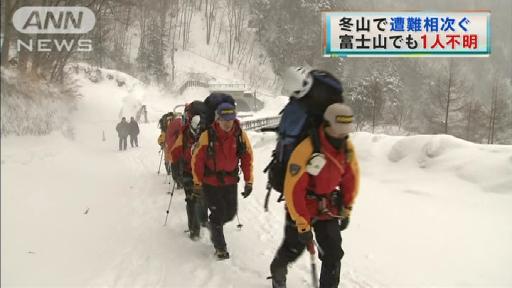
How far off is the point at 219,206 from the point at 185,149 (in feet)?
4.85

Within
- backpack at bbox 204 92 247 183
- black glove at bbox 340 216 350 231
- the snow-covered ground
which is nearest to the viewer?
the snow-covered ground

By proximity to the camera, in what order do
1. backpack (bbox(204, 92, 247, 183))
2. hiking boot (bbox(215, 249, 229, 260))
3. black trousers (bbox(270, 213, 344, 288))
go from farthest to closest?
hiking boot (bbox(215, 249, 229, 260)) < backpack (bbox(204, 92, 247, 183)) < black trousers (bbox(270, 213, 344, 288))

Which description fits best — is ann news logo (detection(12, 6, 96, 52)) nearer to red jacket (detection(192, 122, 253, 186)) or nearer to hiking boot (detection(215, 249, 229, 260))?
red jacket (detection(192, 122, 253, 186))

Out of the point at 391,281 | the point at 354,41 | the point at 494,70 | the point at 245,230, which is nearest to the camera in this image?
the point at 391,281

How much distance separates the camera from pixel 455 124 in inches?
1235

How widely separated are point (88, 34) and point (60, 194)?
0.95 metres

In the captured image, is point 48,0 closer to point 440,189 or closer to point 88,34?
point 88,34

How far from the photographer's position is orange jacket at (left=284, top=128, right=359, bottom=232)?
321 centimetres

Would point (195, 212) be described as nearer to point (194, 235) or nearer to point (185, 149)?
point (194, 235)

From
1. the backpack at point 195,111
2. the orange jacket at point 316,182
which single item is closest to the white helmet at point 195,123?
the backpack at point 195,111

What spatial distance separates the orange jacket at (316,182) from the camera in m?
3.21

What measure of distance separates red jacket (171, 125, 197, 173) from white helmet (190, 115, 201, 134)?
0.13m

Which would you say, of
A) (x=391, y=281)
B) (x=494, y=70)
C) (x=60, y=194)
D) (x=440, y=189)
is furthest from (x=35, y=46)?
(x=494, y=70)

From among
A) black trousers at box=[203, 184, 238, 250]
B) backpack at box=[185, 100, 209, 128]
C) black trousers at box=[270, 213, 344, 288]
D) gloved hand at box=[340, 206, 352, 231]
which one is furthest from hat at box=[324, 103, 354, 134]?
backpack at box=[185, 100, 209, 128]
